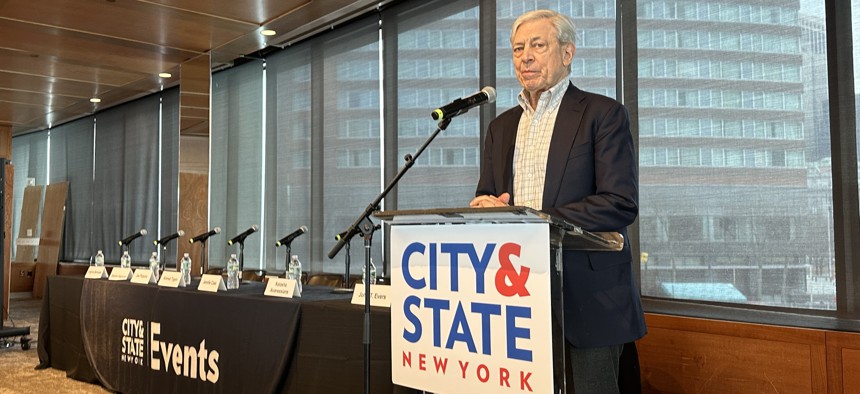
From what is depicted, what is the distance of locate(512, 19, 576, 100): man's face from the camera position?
1661 mm

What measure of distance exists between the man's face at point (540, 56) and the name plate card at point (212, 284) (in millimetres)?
2229

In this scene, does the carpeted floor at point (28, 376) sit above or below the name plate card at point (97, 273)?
below

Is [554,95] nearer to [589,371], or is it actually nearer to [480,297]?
[480,297]

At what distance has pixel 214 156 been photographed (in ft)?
20.5

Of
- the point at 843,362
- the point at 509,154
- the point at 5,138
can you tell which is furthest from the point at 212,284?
the point at 5,138

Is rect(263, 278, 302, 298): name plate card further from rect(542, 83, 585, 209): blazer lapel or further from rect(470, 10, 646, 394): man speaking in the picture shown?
rect(542, 83, 585, 209): blazer lapel

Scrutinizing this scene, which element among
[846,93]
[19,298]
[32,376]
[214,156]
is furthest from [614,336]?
[19,298]

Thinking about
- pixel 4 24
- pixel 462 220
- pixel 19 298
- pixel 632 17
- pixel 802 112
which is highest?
pixel 4 24

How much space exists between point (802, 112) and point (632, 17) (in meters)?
1.09

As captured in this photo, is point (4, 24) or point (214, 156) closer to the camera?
point (4, 24)

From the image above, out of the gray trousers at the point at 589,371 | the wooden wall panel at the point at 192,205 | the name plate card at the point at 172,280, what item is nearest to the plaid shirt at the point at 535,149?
the gray trousers at the point at 589,371

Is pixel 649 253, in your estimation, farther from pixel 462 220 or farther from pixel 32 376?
pixel 32 376

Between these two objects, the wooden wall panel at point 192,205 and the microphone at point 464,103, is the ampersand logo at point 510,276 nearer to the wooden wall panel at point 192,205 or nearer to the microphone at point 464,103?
the microphone at point 464,103

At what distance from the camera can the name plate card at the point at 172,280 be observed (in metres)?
3.67
